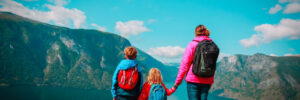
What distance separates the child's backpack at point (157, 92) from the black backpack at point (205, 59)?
1749 millimetres

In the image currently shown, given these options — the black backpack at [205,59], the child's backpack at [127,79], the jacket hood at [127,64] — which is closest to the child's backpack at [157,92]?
the child's backpack at [127,79]

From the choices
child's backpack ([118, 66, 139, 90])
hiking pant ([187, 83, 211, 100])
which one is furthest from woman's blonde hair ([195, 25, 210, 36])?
child's backpack ([118, 66, 139, 90])

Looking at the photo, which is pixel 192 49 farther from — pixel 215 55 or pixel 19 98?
pixel 19 98

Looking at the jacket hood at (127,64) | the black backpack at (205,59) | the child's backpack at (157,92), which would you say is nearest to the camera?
the black backpack at (205,59)

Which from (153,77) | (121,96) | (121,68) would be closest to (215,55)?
(153,77)

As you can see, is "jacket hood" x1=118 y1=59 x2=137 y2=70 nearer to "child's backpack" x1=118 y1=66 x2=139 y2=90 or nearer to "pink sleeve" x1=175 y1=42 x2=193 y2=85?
"child's backpack" x1=118 y1=66 x2=139 y2=90

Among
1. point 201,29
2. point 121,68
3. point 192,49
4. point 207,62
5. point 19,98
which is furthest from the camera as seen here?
point 19,98

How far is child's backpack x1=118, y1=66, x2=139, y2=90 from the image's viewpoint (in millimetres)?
5379

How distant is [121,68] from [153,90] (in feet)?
3.93

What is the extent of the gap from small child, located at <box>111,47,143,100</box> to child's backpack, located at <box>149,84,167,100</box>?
1.51 feet

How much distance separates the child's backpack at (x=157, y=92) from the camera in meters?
5.66

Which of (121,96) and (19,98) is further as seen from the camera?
(19,98)

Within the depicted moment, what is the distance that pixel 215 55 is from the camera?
13.7ft

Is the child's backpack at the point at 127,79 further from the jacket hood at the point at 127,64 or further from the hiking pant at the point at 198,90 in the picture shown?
the hiking pant at the point at 198,90
